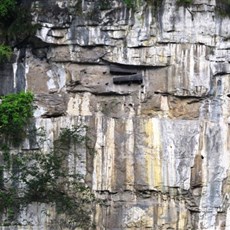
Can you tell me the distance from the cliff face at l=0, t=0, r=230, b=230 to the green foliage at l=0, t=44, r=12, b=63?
716 mm

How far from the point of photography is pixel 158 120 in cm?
1077

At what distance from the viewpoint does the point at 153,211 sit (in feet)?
35.4

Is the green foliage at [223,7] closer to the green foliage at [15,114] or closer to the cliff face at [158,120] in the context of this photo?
the cliff face at [158,120]

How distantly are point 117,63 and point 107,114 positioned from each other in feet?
3.26

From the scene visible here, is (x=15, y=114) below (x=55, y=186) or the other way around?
the other way around

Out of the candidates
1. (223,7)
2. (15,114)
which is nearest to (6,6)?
(15,114)

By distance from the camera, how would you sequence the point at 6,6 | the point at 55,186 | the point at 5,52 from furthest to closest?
1. the point at 6,6
2. the point at 5,52
3. the point at 55,186

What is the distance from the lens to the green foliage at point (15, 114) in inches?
418

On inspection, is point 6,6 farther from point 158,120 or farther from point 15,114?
point 158,120

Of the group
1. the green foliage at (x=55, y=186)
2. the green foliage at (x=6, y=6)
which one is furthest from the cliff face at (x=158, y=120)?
the green foliage at (x=6, y=6)

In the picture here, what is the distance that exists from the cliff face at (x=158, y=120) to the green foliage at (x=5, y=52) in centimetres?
72

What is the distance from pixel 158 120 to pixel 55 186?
7.45 ft

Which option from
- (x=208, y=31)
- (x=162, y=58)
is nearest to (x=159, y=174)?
(x=162, y=58)

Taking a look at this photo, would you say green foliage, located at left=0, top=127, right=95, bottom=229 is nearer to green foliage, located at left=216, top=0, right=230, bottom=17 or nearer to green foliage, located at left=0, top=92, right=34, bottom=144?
green foliage, located at left=0, top=92, right=34, bottom=144
